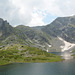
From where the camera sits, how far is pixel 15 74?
14600 cm

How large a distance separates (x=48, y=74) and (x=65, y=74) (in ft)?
67.9

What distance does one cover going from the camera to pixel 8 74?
482ft

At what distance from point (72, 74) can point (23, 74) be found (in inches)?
2368

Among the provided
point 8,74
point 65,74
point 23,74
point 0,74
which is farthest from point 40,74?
point 0,74

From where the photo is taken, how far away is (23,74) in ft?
477

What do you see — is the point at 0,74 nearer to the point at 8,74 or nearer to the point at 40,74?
the point at 8,74

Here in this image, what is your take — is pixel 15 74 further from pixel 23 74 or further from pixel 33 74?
pixel 33 74

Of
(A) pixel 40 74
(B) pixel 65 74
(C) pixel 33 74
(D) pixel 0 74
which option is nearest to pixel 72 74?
(B) pixel 65 74

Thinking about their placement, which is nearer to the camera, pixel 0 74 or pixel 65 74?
pixel 65 74

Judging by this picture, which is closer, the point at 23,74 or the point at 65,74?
the point at 65,74

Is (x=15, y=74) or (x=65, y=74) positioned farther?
(x=15, y=74)

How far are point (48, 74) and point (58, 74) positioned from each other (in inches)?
491

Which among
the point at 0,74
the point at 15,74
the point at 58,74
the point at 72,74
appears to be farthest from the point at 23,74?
the point at 72,74

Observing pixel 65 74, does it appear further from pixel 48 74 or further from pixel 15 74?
pixel 15 74
